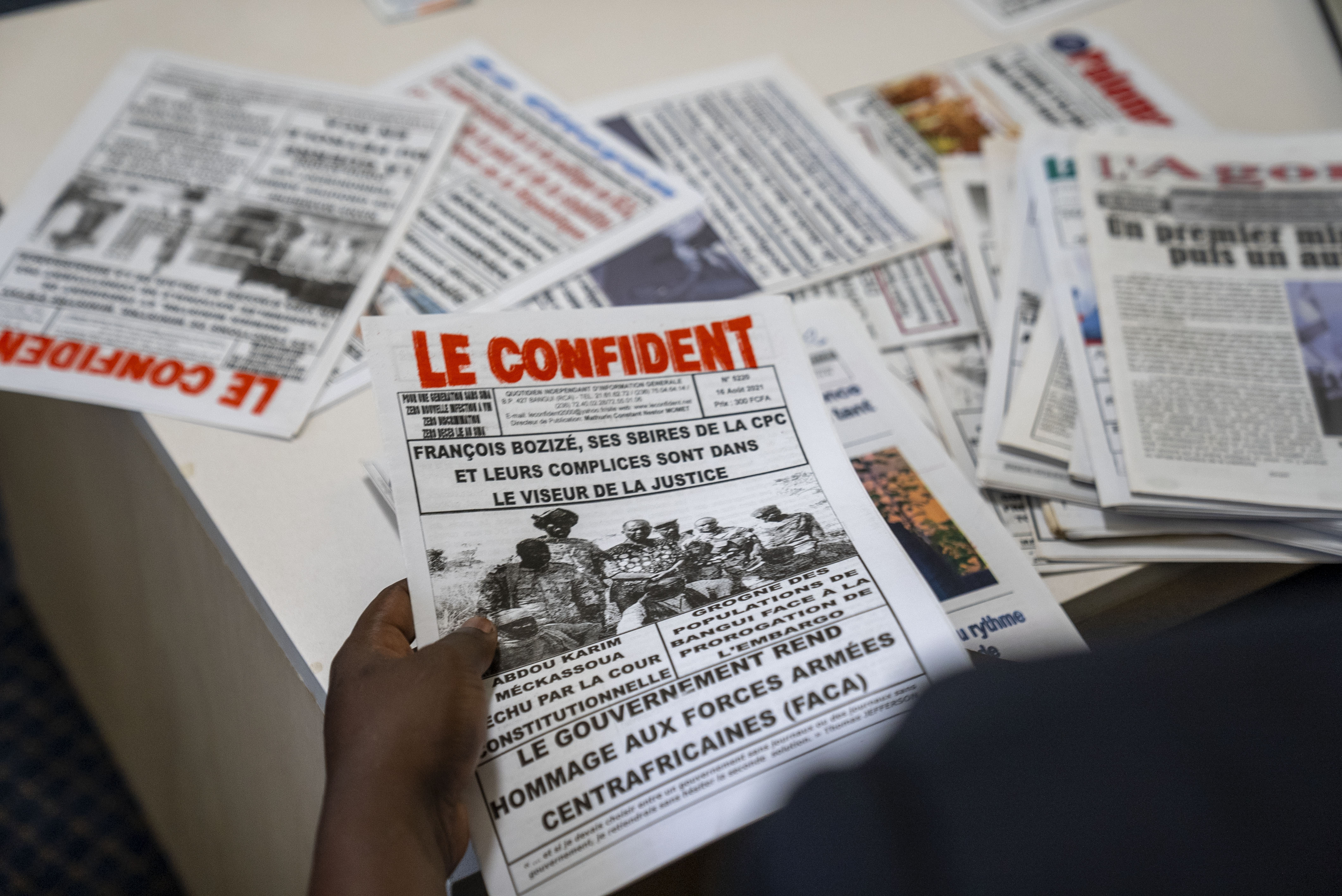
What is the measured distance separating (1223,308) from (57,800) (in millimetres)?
1227

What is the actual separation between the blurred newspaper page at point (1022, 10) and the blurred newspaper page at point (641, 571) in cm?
59

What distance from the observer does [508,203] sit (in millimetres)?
688

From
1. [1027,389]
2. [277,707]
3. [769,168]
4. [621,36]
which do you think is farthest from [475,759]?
[621,36]

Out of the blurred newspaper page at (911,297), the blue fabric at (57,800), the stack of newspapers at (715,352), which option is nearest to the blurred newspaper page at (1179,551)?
the stack of newspapers at (715,352)

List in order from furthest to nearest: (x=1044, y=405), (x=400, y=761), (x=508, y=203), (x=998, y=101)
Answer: (x=998, y=101) → (x=508, y=203) → (x=1044, y=405) → (x=400, y=761)

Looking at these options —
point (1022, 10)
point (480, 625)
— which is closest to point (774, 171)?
point (1022, 10)

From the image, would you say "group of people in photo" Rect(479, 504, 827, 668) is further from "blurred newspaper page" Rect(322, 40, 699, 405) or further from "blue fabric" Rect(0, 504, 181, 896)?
"blue fabric" Rect(0, 504, 181, 896)

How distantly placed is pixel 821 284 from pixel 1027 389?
173 millimetres

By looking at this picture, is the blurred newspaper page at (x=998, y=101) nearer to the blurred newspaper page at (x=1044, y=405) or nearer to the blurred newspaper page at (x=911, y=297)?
the blurred newspaper page at (x=911, y=297)

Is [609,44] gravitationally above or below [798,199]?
above

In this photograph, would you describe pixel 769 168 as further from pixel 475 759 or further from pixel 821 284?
pixel 475 759

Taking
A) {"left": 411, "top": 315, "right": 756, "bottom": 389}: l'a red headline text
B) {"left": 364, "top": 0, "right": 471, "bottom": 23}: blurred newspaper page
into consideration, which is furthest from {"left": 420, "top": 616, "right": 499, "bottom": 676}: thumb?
{"left": 364, "top": 0, "right": 471, "bottom": 23}: blurred newspaper page

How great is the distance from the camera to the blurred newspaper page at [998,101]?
0.77m

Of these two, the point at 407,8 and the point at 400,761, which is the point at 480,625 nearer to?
the point at 400,761
